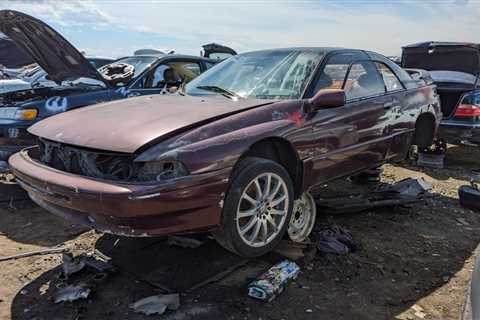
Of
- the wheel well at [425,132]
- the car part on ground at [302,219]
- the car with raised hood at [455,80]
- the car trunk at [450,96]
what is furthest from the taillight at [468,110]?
the car part on ground at [302,219]

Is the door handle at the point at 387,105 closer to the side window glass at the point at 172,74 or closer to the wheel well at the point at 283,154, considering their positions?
the wheel well at the point at 283,154

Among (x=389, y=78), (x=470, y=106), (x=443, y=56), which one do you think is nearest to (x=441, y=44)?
(x=443, y=56)

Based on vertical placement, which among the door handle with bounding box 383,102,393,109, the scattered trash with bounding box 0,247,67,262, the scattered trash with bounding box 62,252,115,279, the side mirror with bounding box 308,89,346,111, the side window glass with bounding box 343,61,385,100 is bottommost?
the scattered trash with bounding box 0,247,67,262

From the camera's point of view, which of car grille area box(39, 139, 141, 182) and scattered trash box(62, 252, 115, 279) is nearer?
car grille area box(39, 139, 141, 182)

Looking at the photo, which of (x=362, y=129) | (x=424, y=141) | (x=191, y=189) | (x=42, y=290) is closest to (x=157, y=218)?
(x=191, y=189)

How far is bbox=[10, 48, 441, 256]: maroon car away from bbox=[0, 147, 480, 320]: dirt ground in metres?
0.37

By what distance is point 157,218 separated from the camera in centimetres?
244

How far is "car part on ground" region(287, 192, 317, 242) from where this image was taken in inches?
137

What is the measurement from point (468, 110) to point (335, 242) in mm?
3913

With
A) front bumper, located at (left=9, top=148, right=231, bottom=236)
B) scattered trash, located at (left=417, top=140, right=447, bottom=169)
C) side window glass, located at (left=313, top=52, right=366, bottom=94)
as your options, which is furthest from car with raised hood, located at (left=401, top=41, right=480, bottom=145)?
front bumper, located at (left=9, top=148, right=231, bottom=236)

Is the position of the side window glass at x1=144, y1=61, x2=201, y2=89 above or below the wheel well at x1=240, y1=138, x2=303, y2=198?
above

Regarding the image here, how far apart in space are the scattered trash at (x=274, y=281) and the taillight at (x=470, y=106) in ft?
14.5

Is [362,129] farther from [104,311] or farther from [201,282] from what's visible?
[104,311]

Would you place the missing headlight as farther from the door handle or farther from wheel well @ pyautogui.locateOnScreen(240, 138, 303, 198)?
the door handle
